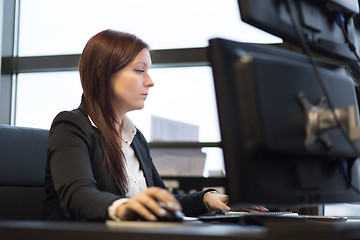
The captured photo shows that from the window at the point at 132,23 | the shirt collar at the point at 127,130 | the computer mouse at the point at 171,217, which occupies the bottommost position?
the computer mouse at the point at 171,217

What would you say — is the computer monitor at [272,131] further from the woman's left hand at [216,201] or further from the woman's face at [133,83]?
the woman's face at [133,83]

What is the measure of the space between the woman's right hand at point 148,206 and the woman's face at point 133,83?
72 cm

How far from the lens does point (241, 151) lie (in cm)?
68

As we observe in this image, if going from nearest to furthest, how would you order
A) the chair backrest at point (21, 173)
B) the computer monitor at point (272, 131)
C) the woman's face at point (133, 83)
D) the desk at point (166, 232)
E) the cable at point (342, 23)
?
the desk at point (166, 232), the computer monitor at point (272, 131), the cable at point (342, 23), the chair backrest at point (21, 173), the woman's face at point (133, 83)

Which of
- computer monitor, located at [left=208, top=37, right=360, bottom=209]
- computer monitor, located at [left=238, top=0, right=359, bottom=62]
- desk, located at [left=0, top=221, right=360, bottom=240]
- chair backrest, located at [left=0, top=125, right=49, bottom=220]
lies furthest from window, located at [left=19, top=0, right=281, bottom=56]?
desk, located at [left=0, top=221, right=360, bottom=240]

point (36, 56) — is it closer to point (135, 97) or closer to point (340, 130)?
point (135, 97)

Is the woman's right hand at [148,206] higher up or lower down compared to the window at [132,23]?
lower down

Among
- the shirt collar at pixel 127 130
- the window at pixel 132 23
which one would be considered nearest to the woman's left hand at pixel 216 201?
the shirt collar at pixel 127 130

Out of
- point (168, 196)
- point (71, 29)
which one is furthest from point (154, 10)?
point (168, 196)

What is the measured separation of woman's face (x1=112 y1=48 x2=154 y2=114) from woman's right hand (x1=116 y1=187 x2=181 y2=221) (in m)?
0.72

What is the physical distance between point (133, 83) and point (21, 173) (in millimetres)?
438

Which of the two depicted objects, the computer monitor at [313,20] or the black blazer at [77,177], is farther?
the black blazer at [77,177]

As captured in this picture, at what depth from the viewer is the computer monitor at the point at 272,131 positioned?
0.68 meters

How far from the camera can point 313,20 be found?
88 centimetres
